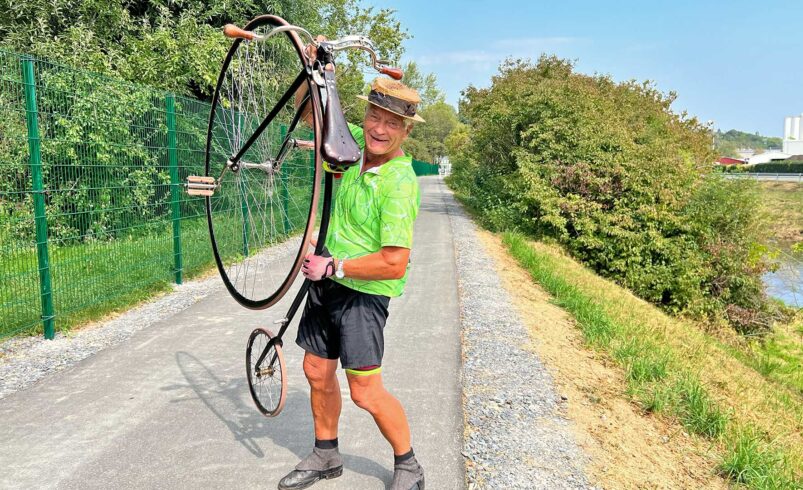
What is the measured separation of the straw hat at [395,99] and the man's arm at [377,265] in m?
0.63

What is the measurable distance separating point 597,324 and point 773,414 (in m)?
1.95

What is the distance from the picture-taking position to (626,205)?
1401 cm

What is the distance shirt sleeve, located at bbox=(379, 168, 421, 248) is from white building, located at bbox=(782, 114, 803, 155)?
14131 centimetres

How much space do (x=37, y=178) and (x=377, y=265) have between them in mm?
4315

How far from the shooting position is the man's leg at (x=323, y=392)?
2.96 m

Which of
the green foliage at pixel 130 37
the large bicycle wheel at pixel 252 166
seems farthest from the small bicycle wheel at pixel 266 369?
the green foliage at pixel 130 37

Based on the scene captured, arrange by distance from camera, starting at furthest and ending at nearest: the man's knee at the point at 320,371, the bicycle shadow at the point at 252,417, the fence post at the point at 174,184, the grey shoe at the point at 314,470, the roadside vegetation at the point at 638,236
A: the roadside vegetation at the point at 638,236, the fence post at the point at 174,184, the bicycle shadow at the point at 252,417, the grey shoe at the point at 314,470, the man's knee at the point at 320,371

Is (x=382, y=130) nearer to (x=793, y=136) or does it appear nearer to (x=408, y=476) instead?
(x=408, y=476)

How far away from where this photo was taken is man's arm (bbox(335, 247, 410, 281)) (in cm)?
256

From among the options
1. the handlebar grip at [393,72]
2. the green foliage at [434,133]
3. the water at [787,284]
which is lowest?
the water at [787,284]

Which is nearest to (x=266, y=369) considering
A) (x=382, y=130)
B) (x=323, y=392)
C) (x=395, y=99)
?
(x=323, y=392)

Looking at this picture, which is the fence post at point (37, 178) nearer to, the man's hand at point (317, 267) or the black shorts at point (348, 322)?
the black shorts at point (348, 322)

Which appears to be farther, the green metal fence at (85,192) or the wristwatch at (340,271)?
the green metal fence at (85,192)

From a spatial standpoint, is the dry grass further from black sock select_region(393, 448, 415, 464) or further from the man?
the man
